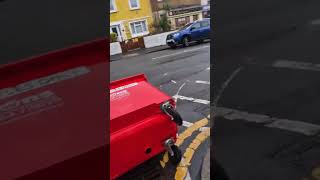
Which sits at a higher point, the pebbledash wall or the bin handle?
the bin handle

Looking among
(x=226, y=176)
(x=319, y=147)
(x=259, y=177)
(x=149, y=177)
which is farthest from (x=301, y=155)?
(x=149, y=177)

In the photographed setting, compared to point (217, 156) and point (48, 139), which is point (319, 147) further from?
point (48, 139)

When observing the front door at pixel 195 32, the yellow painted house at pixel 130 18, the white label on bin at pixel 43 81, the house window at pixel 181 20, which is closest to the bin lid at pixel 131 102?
the white label on bin at pixel 43 81

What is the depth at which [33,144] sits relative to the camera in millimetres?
2629

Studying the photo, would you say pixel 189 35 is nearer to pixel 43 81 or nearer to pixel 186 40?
pixel 186 40

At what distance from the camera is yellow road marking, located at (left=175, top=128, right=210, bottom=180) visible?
362 centimetres

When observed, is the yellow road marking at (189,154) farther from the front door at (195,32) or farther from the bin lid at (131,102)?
the front door at (195,32)

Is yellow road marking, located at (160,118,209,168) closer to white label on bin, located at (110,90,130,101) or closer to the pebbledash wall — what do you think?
white label on bin, located at (110,90,130,101)

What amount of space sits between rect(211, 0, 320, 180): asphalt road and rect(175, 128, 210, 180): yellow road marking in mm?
213

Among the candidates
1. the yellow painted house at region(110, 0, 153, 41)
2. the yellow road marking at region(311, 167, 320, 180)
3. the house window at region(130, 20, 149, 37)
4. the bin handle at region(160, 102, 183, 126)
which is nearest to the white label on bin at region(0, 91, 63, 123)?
the bin handle at region(160, 102, 183, 126)

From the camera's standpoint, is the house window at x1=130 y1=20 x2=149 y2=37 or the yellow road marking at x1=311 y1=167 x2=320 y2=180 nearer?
the yellow road marking at x1=311 y1=167 x2=320 y2=180

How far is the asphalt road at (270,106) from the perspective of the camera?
3397mm

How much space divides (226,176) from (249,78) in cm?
317

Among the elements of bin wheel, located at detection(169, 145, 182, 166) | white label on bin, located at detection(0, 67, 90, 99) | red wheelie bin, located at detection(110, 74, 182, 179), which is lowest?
bin wheel, located at detection(169, 145, 182, 166)
